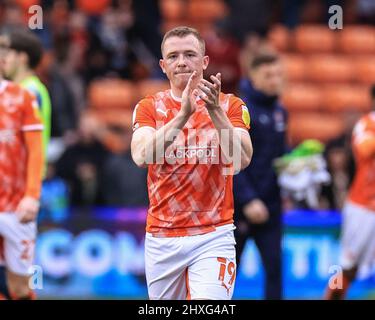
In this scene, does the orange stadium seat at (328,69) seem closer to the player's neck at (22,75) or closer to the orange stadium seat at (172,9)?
the orange stadium seat at (172,9)

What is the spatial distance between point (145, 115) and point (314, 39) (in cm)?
1144

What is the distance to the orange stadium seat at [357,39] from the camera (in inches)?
722

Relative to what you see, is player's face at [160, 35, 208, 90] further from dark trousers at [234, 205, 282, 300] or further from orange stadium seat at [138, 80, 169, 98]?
orange stadium seat at [138, 80, 169, 98]

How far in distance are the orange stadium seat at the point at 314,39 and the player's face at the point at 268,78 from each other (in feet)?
27.1

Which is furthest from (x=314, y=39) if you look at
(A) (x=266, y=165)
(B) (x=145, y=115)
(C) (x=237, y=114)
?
(B) (x=145, y=115)

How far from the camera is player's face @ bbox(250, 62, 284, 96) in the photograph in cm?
988

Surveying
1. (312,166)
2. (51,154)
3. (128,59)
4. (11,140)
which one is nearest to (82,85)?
(128,59)

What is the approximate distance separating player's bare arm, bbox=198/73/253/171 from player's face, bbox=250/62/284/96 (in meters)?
2.93

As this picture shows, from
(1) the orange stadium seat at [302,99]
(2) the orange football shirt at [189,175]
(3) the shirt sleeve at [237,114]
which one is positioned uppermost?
(1) the orange stadium seat at [302,99]

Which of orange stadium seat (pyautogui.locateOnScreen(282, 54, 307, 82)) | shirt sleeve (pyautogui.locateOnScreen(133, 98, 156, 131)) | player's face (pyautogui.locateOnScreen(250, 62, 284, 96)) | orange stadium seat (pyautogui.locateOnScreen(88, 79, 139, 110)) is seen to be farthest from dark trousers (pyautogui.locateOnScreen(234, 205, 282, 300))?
orange stadium seat (pyautogui.locateOnScreen(282, 54, 307, 82))

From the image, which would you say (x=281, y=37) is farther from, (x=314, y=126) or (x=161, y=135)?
(x=161, y=135)

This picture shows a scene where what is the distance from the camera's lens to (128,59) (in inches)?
640

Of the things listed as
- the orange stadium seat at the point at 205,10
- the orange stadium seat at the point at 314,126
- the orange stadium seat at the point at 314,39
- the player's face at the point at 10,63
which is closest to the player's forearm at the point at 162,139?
the player's face at the point at 10,63

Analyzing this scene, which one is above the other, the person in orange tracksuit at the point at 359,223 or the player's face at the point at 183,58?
the player's face at the point at 183,58
